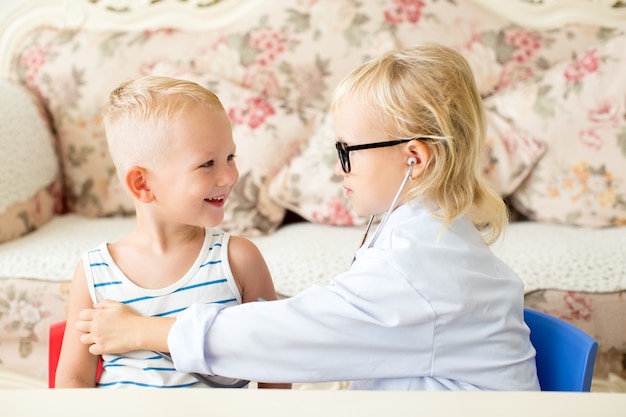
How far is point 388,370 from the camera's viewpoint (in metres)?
1.07

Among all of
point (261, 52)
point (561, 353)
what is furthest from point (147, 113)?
point (261, 52)

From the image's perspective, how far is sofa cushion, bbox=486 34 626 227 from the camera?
222 centimetres

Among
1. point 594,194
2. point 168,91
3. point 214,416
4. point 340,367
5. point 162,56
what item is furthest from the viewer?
point 162,56

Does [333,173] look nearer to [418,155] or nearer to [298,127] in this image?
[298,127]

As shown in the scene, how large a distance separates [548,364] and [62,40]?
221cm

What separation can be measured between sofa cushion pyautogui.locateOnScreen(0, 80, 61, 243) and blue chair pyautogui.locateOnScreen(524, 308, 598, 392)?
1.64 metres

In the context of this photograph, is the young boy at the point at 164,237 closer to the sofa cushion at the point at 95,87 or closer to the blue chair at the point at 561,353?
the blue chair at the point at 561,353

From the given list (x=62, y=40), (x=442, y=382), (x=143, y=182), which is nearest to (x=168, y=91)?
(x=143, y=182)

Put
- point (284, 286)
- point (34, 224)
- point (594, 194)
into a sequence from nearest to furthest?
point (284, 286)
point (594, 194)
point (34, 224)

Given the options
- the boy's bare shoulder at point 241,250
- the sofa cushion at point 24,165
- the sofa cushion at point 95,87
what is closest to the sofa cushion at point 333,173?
the sofa cushion at point 95,87

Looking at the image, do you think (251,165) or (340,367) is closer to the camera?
(340,367)

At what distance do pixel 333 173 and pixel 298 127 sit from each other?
236 millimetres

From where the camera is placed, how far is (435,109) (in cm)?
112

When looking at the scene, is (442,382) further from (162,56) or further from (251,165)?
(162,56)
